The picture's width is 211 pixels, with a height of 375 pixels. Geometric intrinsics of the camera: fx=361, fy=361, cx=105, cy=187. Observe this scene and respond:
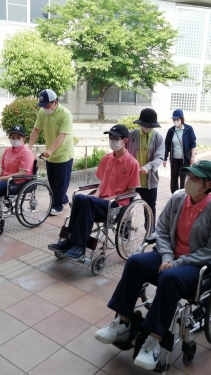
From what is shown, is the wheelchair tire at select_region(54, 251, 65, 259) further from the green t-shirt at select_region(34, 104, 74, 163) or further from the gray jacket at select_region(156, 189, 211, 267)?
the green t-shirt at select_region(34, 104, 74, 163)

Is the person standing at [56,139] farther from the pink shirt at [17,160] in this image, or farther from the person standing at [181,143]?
the person standing at [181,143]

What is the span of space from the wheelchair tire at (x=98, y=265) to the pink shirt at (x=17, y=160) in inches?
53.1

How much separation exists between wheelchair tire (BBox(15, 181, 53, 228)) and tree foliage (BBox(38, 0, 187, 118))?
37.6 ft

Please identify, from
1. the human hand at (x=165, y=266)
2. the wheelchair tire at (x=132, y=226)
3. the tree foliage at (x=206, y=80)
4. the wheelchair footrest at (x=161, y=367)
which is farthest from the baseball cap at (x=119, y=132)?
the tree foliage at (x=206, y=80)

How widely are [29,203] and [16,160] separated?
1.62 ft

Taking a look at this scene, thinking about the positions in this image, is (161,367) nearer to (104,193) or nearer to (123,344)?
(123,344)

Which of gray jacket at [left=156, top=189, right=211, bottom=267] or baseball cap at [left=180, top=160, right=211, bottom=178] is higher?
baseball cap at [left=180, top=160, right=211, bottom=178]

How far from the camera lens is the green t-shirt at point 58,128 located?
4.10 meters

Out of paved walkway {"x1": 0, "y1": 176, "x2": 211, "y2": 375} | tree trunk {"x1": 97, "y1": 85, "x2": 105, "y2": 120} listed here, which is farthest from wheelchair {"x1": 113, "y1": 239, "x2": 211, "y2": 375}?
tree trunk {"x1": 97, "y1": 85, "x2": 105, "y2": 120}

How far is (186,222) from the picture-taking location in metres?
2.17

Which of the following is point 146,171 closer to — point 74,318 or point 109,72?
point 74,318

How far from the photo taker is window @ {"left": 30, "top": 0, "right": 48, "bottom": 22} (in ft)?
49.3

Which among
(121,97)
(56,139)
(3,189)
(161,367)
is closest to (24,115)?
(56,139)

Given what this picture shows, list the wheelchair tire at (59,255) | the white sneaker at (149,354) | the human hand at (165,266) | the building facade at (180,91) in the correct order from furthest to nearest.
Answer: the building facade at (180,91) < the wheelchair tire at (59,255) < the human hand at (165,266) < the white sneaker at (149,354)
